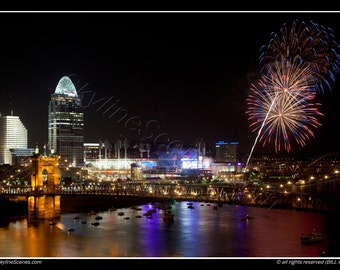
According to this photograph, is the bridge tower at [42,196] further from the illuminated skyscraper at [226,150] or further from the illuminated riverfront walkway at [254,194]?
the illuminated skyscraper at [226,150]

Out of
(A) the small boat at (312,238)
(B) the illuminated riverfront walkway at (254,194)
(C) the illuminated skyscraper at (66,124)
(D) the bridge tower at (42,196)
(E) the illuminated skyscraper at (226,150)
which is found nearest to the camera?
(A) the small boat at (312,238)

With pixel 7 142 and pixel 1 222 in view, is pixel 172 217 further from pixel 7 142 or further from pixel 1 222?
pixel 7 142

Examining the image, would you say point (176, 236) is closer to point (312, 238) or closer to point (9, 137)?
point (312, 238)

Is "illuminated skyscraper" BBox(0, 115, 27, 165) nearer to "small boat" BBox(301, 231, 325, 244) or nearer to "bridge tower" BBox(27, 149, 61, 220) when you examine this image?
"bridge tower" BBox(27, 149, 61, 220)

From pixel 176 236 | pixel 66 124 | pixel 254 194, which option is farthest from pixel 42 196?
pixel 66 124

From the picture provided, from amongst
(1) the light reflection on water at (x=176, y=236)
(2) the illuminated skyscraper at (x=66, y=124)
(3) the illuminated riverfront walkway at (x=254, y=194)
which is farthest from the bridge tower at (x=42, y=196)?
(2) the illuminated skyscraper at (x=66, y=124)

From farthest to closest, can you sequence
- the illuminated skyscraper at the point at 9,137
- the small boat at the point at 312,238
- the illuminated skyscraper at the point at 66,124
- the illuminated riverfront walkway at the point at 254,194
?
the illuminated skyscraper at the point at 66,124, the illuminated skyscraper at the point at 9,137, the illuminated riverfront walkway at the point at 254,194, the small boat at the point at 312,238

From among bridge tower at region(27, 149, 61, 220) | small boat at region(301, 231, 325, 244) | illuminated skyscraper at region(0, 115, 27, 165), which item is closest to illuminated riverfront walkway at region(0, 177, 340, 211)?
bridge tower at region(27, 149, 61, 220)
